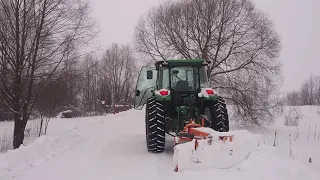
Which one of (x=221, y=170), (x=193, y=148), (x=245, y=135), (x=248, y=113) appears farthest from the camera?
(x=248, y=113)

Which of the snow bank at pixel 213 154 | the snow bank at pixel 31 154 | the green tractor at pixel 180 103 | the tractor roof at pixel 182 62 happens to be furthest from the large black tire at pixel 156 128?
the snow bank at pixel 31 154

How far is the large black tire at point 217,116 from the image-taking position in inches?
326

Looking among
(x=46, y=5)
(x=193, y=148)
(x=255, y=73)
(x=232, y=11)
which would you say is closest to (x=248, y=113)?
(x=255, y=73)

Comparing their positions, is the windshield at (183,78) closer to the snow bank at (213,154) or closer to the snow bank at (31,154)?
the snow bank at (213,154)

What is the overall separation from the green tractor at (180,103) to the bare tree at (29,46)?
12.7ft

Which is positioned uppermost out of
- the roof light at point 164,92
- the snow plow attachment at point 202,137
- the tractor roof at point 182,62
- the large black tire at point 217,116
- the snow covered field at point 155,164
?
the tractor roof at point 182,62

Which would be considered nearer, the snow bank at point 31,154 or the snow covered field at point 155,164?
the snow covered field at point 155,164

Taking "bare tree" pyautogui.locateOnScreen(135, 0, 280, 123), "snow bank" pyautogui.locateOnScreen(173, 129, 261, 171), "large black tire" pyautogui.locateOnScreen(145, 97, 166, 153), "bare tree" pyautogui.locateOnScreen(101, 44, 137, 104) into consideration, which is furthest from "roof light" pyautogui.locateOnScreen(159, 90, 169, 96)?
"bare tree" pyautogui.locateOnScreen(101, 44, 137, 104)

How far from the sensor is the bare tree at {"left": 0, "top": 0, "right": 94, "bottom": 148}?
10.2 metres

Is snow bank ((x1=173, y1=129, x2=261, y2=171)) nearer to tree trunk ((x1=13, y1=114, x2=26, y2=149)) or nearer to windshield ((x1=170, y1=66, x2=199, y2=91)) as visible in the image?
windshield ((x1=170, y1=66, x2=199, y2=91))

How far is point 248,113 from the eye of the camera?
60.3 ft

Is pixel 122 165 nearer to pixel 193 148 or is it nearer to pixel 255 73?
pixel 193 148

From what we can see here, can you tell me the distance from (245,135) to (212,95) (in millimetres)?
2047

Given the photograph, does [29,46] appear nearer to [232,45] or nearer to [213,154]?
[213,154]
